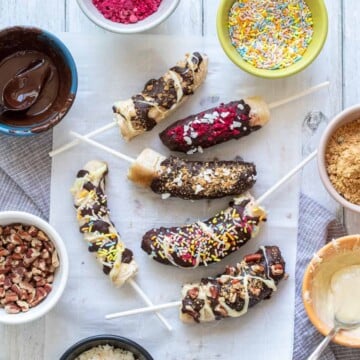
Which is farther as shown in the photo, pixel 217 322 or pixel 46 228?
pixel 217 322

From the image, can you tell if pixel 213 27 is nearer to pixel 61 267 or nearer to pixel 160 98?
pixel 160 98

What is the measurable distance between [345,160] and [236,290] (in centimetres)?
43

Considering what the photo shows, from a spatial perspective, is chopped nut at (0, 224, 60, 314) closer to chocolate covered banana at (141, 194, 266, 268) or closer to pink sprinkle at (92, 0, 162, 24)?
chocolate covered banana at (141, 194, 266, 268)

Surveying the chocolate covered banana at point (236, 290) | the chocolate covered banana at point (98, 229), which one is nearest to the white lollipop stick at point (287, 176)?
the chocolate covered banana at point (236, 290)

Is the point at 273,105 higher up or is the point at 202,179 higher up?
the point at 273,105

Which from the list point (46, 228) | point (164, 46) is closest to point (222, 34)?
point (164, 46)

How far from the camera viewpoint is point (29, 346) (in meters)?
2.13

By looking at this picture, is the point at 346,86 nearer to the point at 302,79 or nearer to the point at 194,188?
the point at 302,79

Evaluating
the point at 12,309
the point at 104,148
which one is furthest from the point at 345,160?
the point at 12,309

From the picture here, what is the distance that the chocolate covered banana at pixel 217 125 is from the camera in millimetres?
2068

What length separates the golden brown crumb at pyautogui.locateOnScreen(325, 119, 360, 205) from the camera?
2020 millimetres

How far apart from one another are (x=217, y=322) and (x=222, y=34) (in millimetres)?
763

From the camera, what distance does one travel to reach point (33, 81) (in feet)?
6.80

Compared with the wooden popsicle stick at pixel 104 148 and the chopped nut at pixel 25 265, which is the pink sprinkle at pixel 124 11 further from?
the chopped nut at pixel 25 265
